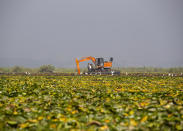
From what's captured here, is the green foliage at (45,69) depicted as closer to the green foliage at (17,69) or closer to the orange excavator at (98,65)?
the green foliage at (17,69)

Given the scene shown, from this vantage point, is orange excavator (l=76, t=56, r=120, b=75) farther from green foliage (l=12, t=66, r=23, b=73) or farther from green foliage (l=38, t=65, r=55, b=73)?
green foliage (l=12, t=66, r=23, b=73)

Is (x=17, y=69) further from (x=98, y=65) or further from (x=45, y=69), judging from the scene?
(x=98, y=65)

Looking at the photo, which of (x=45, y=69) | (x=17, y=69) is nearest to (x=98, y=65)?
(x=45, y=69)

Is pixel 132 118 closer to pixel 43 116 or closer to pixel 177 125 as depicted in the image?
pixel 177 125

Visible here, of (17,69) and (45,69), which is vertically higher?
(17,69)

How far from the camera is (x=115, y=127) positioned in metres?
5.41

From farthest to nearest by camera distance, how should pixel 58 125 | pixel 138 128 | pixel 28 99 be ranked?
pixel 28 99, pixel 58 125, pixel 138 128

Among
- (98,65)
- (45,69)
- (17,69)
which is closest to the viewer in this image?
(98,65)

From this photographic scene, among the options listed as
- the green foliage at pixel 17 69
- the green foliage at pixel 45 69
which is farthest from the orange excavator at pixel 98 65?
the green foliage at pixel 17 69

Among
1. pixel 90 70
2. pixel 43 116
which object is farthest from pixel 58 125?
pixel 90 70

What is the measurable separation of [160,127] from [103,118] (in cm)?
163

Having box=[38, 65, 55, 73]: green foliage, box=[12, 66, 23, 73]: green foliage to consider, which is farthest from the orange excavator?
box=[12, 66, 23, 73]: green foliage

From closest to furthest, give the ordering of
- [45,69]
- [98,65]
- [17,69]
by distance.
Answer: [98,65] < [45,69] < [17,69]

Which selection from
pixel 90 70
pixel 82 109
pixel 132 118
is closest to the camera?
pixel 132 118
